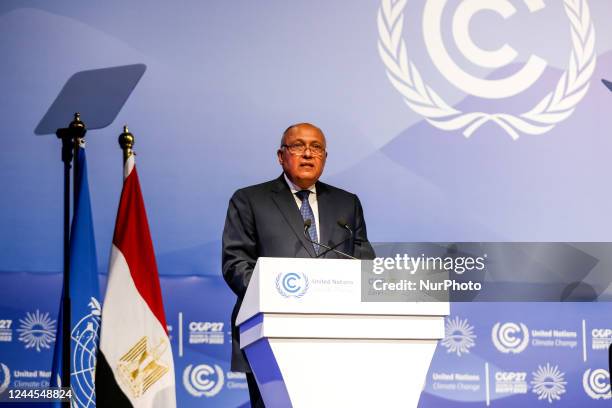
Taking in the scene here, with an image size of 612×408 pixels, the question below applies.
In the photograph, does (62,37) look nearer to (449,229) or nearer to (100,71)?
(100,71)

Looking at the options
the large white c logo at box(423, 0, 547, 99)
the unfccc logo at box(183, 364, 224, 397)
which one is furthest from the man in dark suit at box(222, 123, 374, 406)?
the large white c logo at box(423, 0, 547, 99)

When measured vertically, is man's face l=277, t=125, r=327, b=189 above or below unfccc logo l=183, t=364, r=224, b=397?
above

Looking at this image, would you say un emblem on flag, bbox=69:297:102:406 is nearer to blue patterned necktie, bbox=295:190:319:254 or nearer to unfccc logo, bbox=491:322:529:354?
blue patterned necktie, bbox=295:190:319:254

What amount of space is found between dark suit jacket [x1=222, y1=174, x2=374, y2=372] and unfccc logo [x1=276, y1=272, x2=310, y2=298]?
29.0 inches

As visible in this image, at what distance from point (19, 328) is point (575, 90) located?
361 cm

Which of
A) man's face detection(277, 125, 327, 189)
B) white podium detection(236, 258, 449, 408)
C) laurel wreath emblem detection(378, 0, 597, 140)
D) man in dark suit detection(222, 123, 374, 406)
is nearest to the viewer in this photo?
white podium detection(236, 258, 449, 408)

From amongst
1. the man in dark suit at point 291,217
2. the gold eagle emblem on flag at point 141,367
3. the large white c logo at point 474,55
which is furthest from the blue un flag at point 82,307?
the large white c logo at point 474,55

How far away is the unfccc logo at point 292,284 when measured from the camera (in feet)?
10.6

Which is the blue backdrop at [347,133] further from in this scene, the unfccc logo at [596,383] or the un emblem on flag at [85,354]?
the un emblem on flag at [85,354]

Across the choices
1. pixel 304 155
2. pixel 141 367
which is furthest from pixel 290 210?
pixel 141 367

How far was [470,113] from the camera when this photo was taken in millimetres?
5602

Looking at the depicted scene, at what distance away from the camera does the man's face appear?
4375mm

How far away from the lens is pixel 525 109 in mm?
5637

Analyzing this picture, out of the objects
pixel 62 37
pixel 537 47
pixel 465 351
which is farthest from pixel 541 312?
pixel 62 37
